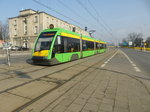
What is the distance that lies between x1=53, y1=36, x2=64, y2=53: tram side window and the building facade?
3243 centimetres

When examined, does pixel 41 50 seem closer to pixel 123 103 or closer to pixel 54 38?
pixel 54 38

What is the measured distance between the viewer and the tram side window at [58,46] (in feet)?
28.4

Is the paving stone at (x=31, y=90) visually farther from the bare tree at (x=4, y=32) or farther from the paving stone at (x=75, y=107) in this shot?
the bare tree at (x=4, y=32)

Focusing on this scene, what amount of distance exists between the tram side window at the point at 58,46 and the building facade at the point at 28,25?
32.4 m

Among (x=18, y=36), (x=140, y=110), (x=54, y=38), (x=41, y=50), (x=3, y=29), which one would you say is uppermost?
(x=3, y=29)

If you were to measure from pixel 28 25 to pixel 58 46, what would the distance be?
127 ft

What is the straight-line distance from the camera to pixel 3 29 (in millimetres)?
49000

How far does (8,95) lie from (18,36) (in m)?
46.0

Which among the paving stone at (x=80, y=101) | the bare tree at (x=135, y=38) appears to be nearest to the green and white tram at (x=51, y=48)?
the paving stone at (x=80, y=101)

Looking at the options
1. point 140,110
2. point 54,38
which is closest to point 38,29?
point 54,38

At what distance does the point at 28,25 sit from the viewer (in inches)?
1673

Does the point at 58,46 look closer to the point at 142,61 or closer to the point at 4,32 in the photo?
the point at 142,61

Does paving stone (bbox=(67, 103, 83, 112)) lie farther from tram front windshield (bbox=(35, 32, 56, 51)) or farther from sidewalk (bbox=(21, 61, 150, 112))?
tram front windshield (bbox=(35, 32, 56, 51))

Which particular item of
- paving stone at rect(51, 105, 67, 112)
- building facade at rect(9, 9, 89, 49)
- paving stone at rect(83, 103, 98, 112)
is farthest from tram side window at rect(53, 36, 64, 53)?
building facade at rect(9, 9, 89, 49)
